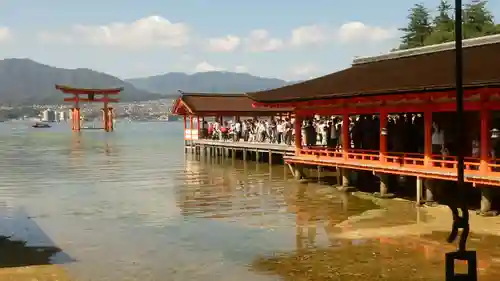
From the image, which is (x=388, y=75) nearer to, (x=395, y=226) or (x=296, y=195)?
(x=296, y=195)

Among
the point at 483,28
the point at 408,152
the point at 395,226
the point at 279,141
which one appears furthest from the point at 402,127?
the point at 483,28

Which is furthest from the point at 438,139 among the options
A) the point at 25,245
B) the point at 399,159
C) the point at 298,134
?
the point at 25,245

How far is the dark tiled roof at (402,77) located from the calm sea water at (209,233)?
321cm

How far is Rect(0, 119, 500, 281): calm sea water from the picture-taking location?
414 inches

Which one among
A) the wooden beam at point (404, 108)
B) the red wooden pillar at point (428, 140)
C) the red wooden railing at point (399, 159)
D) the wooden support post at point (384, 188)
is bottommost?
the wooden support post at point (384, 188)

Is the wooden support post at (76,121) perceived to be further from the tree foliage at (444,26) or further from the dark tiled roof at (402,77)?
the dark tiled roof at (402,77)

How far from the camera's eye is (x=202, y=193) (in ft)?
68.7

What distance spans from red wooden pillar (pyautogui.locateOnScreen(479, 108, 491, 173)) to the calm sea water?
1.86 meters

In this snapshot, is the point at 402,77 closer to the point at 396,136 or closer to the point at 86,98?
the point at 396,136

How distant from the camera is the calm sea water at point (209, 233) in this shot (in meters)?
10.5

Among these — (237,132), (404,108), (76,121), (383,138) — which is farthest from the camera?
(76,121)

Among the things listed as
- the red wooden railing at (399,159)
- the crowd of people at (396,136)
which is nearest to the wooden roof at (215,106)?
the crowd of people at (396,136)

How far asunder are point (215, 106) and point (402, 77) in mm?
23733

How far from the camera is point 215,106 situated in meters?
40.1
